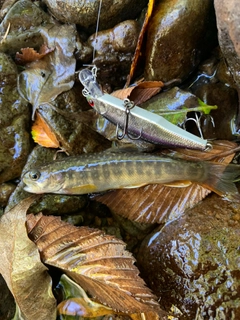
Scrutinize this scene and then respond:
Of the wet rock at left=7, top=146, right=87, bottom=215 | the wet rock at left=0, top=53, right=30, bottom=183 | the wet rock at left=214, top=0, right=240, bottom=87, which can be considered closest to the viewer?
the wet rock at left=214, top=0, right=240, bottom=87

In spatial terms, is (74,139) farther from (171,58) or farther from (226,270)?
(226,270)

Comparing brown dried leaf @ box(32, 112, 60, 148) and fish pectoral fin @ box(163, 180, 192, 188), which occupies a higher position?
brown dried leaf @ box(32, 112, 60, 148)

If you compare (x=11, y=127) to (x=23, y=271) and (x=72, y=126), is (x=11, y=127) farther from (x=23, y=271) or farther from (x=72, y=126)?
(x=23, y=271)

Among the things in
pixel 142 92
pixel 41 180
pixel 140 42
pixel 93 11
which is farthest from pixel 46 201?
pixel 93 11

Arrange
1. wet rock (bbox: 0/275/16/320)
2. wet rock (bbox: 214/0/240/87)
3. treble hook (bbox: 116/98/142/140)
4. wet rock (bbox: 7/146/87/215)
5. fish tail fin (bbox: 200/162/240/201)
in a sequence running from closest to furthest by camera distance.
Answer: wet rock (bbox: 214/0/240/87)
treble hook (bbox: 116/98/142/140)
fish tail fin (bbox: 200/162/240/201)
wet rock (bbox: 0/275/16/320)
wet rock (bbox: 7/146/87/215)

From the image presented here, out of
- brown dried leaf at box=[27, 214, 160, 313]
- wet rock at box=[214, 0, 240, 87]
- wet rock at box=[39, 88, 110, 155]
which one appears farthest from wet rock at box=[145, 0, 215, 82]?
brown dried leaf at box=[27, 214, 160, 313]

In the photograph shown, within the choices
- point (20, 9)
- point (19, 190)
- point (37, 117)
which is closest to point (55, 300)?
point (19, 190)

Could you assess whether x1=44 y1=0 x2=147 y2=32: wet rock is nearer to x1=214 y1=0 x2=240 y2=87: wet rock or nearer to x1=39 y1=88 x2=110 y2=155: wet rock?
x1=39 y1=88 x2=110 y2=155: wet rock
